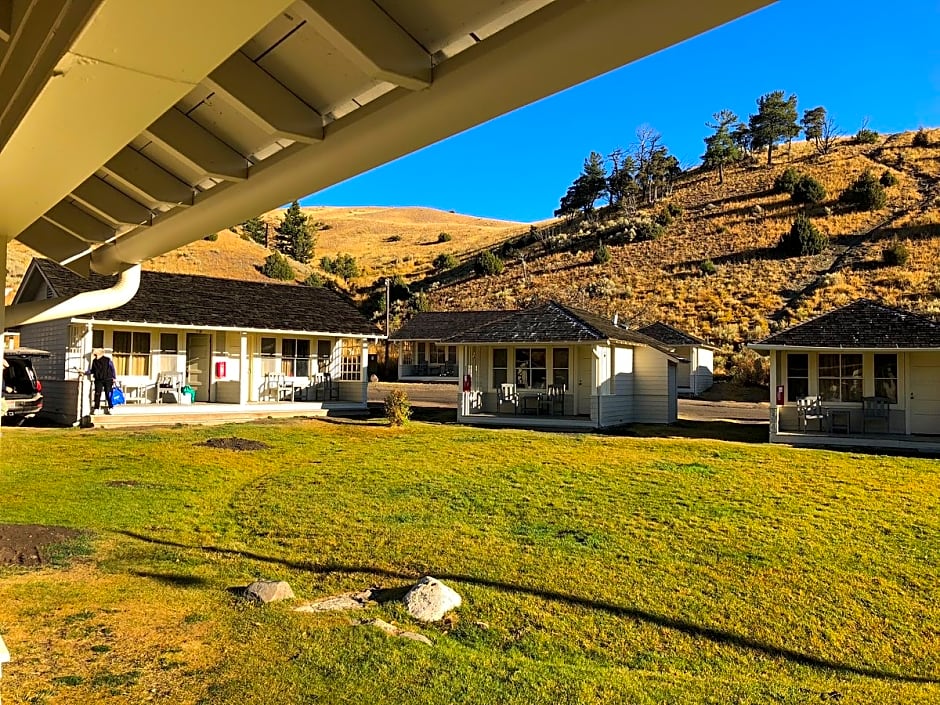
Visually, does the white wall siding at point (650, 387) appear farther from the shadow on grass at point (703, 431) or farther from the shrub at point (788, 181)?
the shrub at point (788, 181)

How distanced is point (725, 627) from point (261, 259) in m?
70.8

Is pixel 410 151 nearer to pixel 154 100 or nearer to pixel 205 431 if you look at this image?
pixel 154 100

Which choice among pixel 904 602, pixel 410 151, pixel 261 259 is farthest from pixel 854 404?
pixel 261 259

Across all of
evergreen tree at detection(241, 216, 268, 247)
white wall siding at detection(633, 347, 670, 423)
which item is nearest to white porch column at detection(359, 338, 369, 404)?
white wall siding at detection(633, 347, 670, 423)

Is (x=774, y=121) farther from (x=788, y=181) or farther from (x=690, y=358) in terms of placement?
(x=690, y=358)

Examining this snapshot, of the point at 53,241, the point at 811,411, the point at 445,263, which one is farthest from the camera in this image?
the point at 445,263

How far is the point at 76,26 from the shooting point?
1.89m

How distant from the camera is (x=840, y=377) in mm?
20906

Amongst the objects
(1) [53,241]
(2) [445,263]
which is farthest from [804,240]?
(1) [53,241]

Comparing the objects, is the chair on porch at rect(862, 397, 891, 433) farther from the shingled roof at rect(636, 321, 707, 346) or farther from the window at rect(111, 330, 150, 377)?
the window at rect(111, 330, 150, 377)

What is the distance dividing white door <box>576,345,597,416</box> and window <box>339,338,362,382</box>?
823 centimetres

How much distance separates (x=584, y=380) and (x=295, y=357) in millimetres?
10115

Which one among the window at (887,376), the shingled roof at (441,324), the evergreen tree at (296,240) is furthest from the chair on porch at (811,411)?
the evergreen tree at (296,240)

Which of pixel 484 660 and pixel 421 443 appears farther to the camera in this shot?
pixel 421 443
